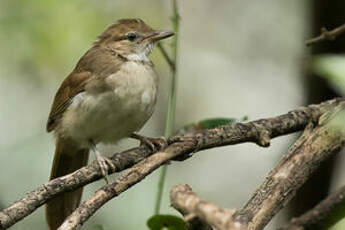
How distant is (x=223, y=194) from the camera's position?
6.80 m

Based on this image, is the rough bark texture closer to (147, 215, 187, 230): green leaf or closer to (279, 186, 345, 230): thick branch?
(279, 186, 345, 230): thick branch

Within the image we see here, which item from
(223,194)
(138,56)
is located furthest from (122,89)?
(223,194)

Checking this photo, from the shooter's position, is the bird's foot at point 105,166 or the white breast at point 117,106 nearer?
the bird's foot at point 105,166

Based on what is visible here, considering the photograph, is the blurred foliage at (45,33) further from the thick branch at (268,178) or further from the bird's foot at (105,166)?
the thick branch at (268,178)

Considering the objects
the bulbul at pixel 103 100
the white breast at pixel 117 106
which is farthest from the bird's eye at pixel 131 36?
the white breast at pixel 117 106

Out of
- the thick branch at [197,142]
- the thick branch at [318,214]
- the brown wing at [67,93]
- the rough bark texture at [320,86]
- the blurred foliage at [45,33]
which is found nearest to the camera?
the thick branch at [197,142]

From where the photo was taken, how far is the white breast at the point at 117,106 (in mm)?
4070

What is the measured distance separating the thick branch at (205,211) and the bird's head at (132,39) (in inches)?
102

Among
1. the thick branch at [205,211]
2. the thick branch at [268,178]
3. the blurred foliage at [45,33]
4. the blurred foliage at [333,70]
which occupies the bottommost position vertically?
the blurred foliage at [45,33]

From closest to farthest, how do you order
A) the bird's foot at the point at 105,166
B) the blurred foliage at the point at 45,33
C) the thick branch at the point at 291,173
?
the thick branch at the point at 291,173 < the bird's foot at the point at 105,166 < the blurred foliage at the point at 45,33

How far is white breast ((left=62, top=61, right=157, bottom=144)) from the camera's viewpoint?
4070mm

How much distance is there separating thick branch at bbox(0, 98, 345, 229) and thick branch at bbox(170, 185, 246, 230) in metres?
0.70

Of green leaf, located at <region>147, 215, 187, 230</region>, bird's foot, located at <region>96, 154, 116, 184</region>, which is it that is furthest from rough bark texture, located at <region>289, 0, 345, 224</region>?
green leaf, located at <region>147, 215, 187, 230</region>

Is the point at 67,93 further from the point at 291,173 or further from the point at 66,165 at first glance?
the point at 291,173
